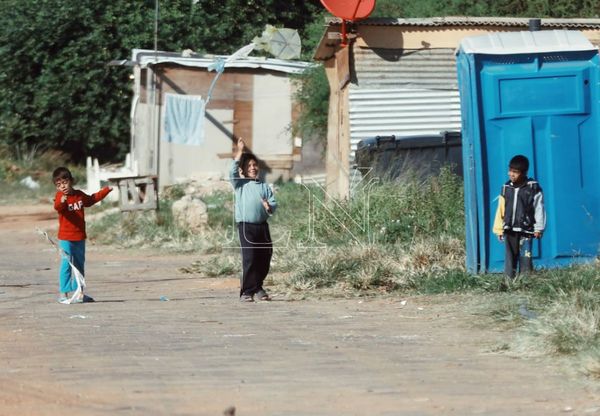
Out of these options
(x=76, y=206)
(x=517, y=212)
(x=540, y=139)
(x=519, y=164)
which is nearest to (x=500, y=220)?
(x=517, y=212)

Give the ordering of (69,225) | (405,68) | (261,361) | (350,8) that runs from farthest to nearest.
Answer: (405,68), (350,8), (69,225), (261,361)

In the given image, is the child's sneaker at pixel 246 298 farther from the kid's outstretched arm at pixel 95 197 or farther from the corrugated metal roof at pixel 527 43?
the corrugated metal roof at pixel 527 43

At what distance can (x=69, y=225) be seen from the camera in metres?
11.6

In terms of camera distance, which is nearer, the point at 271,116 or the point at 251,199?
the point at 251,199

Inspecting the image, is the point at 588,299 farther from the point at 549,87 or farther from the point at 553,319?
the point at 549,87

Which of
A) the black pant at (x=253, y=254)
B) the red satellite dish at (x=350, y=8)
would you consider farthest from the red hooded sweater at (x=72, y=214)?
the red satellite dish at (x=350, y=8)

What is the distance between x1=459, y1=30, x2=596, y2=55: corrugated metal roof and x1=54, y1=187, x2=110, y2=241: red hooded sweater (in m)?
3.97

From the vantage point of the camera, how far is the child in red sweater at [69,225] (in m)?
11.5

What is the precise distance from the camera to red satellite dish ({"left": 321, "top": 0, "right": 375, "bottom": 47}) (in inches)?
710

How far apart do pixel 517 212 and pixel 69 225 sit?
14.4ft

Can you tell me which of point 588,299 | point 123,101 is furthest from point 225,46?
point 588,299

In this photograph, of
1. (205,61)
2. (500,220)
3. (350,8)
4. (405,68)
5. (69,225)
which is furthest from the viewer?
(205,61)

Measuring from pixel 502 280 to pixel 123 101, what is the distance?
22.0 m

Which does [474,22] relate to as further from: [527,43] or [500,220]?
[500,220]
